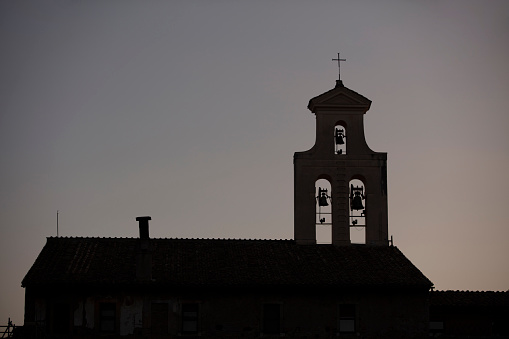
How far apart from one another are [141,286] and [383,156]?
1112cm

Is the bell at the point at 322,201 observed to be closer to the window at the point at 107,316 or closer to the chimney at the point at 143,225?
the chimney at the point at 143,225

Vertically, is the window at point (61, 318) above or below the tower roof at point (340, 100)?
below

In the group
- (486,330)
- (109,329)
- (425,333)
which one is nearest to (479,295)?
(486,330)

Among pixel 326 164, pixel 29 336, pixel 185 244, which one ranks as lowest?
pixel 29 336

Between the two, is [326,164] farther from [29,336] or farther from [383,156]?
[29,336]

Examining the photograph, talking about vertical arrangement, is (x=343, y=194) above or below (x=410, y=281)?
above

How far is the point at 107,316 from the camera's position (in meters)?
41.6

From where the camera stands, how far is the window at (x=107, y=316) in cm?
4150

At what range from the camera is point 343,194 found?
149 feet

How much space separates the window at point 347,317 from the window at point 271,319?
228 centimetres

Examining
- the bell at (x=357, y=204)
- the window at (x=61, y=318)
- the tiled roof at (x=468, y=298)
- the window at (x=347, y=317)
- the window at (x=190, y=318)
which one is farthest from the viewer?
the bell at (x=357, y=204)

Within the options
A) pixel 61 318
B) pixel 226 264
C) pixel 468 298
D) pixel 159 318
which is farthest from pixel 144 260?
pixel 468 298

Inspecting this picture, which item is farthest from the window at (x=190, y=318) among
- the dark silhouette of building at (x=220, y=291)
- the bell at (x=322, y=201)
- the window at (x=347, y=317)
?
the bell at (x=322, y=201)

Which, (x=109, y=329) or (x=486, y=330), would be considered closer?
(x=109, y=329)
